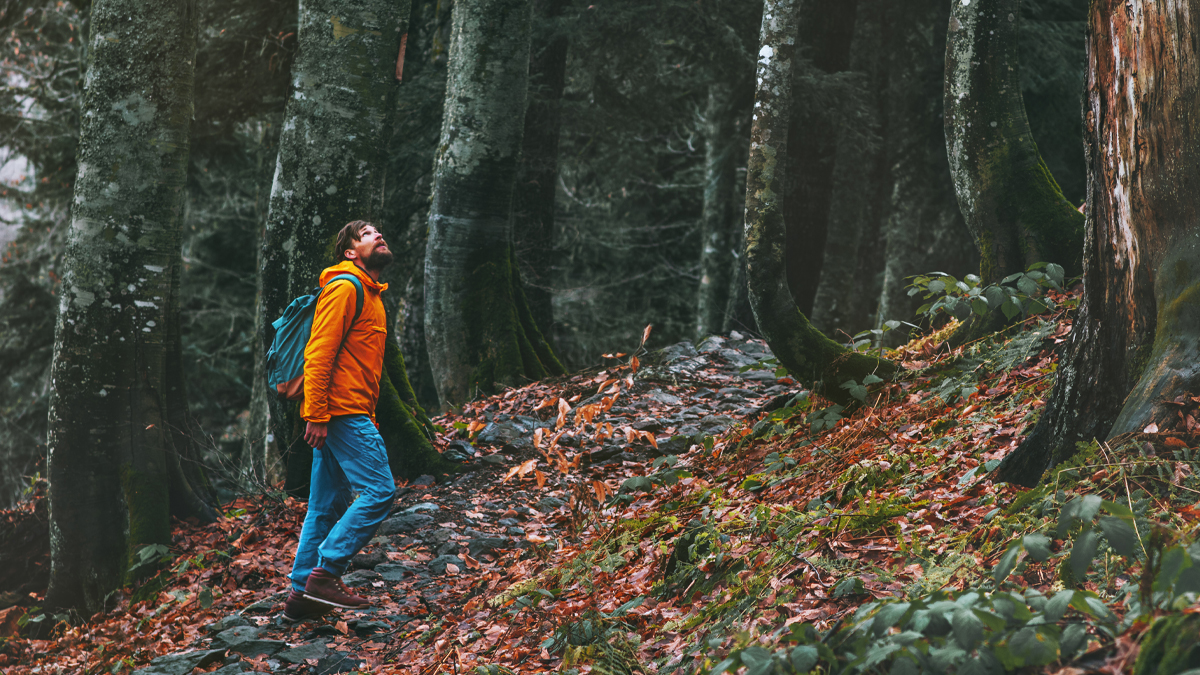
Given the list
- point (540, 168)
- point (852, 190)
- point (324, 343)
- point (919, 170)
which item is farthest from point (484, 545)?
point (919, 170)

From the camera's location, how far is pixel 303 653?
15.5 ft

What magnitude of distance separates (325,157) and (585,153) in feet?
30.3

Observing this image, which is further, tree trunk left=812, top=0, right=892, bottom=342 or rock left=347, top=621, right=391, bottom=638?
tree trunk left=812, top=0, right=892, bottom=342

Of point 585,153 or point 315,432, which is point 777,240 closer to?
point 315,432

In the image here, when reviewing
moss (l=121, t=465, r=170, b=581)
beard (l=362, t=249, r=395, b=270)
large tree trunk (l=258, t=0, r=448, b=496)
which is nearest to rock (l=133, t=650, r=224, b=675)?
moss (l=121, t=465, r=170, b=581)

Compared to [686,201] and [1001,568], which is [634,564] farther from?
[686,201]

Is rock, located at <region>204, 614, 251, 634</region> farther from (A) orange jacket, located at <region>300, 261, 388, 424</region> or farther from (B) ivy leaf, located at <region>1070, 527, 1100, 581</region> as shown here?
(B) ivy leaf, located at <region>1070, 527, 1100, 581</region>

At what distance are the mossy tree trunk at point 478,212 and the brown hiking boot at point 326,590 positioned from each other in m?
4.56

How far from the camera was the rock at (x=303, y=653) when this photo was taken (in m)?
4.68

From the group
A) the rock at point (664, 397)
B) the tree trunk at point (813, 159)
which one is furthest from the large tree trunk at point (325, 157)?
the tree trunk at point (813, 159)

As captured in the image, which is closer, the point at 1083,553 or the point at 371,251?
the point at 1083,553

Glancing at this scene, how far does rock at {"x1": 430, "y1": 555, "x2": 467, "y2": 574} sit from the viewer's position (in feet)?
18.9

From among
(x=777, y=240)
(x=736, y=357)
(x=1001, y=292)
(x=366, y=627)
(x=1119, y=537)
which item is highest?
(x=777, y=240)

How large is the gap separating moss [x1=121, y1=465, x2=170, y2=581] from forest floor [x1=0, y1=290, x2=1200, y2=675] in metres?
0.18
